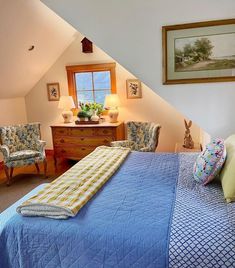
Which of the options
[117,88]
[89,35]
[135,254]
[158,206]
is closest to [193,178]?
[158,206]

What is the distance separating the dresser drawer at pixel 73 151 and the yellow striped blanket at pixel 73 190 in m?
1.64

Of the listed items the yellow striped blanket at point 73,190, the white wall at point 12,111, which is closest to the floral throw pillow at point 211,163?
the yellow striped blanket at point 73,190

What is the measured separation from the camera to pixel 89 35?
263cm

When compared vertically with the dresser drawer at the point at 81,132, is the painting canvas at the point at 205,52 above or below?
above

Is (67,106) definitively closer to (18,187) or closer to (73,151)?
(73,151)

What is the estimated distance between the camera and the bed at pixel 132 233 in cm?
115

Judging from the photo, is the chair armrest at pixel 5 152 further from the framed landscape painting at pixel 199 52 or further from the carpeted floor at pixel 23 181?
the framed landscape painting at pixel 199 52

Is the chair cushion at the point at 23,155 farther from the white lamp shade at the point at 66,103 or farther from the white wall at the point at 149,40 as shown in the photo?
the white wall at the point at 149,40

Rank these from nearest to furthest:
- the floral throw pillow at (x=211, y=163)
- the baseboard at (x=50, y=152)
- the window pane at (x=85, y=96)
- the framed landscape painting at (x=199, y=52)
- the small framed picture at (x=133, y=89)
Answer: the floral throw pillow at (x=211, y=163)
the framed landscape painting at (x=199, y=52)
the small framed picture at (x=133, y=89)
the window pane at (x=85, y=96)
the baseboard at (x=50, y=152)

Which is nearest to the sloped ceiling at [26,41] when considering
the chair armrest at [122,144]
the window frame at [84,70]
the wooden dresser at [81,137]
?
the window frame at [84,70]

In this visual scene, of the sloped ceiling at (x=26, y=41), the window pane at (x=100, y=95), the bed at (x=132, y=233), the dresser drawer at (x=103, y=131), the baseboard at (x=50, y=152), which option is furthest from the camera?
the baseboard at (x=50, y=152)

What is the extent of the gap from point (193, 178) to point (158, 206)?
0.52 metres

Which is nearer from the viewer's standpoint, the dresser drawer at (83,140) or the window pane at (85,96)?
the dresser drawer at (83,140)

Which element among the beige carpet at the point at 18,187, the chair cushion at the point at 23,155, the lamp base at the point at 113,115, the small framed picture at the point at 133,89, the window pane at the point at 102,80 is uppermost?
the window pane at the point at 102,80
